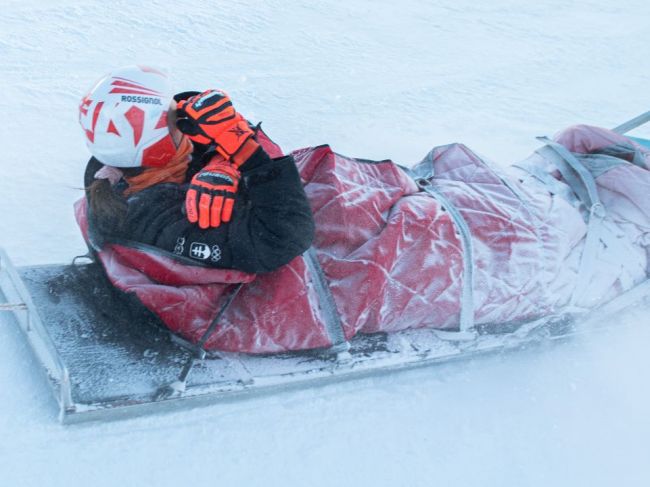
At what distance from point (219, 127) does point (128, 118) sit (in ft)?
0.78

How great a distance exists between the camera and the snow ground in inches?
65.2

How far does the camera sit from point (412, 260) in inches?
77.2

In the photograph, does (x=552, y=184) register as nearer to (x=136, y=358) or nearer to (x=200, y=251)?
(x=200, y=251)

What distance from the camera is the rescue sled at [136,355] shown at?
1.66m

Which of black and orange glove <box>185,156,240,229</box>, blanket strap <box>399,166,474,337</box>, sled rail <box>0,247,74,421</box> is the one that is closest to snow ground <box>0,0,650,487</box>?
sled rail <box>0,247,74,421</box>

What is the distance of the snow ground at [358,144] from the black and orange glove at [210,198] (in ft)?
1.68

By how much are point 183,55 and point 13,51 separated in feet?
3.32

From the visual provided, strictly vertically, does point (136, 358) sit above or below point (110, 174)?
below

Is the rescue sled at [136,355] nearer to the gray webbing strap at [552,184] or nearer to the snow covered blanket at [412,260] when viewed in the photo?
the snow covered blanket at [412,260]

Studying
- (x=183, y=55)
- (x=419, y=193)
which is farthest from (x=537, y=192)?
(x=183, y=55)

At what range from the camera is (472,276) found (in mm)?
2029

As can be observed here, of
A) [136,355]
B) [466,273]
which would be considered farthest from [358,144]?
[136,355]

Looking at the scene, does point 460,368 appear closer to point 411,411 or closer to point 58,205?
point 411,411

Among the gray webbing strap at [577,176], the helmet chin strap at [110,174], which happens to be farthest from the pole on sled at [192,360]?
the gray webbing strap at [577,176]
